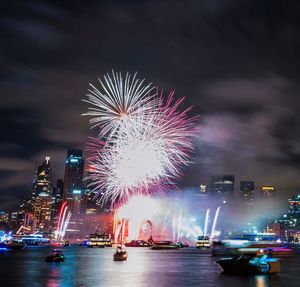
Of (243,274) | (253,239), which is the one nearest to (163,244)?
(253,239)

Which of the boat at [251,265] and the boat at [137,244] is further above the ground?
the boat at [251,265]

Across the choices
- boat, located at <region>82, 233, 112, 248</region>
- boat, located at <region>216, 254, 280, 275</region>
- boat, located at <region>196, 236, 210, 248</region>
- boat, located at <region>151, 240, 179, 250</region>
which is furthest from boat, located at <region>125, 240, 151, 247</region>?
boat, located at <region>216, 254, 280, 275</region>

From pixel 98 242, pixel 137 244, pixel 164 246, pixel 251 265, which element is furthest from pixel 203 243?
pixel 251 265

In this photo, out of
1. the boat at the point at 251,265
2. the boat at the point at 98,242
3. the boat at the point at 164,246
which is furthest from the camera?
the boat at the point at 98,242

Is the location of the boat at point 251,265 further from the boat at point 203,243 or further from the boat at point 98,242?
the boat at point 98,242

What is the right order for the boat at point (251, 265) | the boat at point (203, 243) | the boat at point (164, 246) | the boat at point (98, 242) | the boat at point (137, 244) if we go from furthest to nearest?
the boat at point (137, 244) → the boat at point (98, 242) → the boat at point (203, 243) → the boat at point (164, 246) → the boat at point (251, 265)

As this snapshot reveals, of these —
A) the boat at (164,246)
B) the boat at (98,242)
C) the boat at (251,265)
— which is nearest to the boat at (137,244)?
the boat at (98,242)

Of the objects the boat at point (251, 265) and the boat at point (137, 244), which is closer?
the boat at point (251, 265)

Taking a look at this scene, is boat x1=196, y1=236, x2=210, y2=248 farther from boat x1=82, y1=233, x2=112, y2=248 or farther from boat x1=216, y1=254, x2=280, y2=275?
boat x1=216, y1=254, x2=280, y2=275
